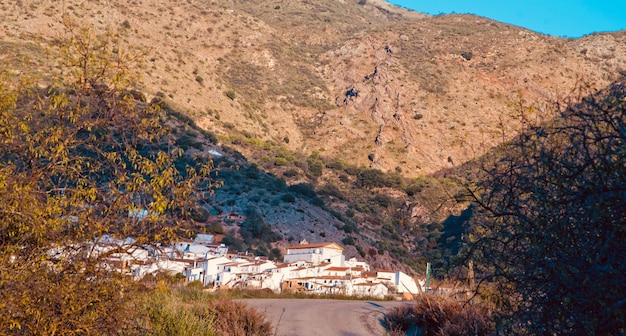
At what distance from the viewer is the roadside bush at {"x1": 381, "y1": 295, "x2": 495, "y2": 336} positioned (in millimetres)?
14266

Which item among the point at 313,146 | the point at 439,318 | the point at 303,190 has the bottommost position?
the point at 303,190

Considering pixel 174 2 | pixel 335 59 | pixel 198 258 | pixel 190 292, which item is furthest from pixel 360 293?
pixel 174 2

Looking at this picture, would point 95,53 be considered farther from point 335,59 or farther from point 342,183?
point 335,59

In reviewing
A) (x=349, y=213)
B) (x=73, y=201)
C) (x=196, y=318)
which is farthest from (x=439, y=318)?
(x=349, y=213)

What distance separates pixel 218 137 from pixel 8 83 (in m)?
64.2

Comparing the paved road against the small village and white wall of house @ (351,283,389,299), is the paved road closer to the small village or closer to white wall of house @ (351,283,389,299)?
the small village

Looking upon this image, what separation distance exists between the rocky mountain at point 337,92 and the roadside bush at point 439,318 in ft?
117

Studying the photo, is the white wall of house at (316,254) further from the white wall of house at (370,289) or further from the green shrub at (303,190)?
the green shrub at (303,190)

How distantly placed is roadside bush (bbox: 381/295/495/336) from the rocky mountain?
3552cm

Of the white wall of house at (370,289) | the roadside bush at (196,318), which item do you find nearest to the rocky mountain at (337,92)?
the white wall of house at (370,289)

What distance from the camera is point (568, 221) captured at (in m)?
6.69

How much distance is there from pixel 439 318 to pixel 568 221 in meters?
11.2

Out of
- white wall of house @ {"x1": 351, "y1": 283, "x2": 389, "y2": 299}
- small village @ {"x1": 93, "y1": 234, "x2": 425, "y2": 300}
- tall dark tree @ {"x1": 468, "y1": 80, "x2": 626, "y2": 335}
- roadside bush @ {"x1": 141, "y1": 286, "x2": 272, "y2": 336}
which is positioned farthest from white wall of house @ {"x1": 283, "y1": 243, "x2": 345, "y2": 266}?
tall dark tree @ {"x1": 468, "y1": 80, "x2": 626, "y2": 335}

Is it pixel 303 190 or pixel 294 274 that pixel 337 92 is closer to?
pixel 303 190
